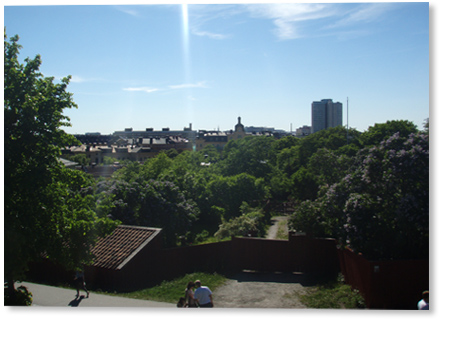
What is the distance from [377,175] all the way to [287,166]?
20175 millimetres

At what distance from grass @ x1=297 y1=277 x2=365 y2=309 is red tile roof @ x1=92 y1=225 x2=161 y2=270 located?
383cm

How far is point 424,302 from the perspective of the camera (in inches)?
261

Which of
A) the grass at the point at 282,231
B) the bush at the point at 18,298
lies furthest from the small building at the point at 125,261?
the grass at the point at 282,231

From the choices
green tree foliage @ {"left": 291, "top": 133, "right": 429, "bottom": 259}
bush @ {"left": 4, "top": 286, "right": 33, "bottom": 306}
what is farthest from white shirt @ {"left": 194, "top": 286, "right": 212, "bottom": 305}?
green tree foliage @ {"left": 291, "top": 133, "right": 429, "bottom": 259}

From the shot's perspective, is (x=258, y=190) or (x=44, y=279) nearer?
(x=44, y=279)

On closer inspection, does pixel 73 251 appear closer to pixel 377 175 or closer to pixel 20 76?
pixel 20 76

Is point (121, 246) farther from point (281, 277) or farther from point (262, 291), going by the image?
point (281, 277)

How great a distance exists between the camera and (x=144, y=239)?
360 inches

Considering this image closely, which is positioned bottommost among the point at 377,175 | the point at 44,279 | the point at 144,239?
the point at 44,279

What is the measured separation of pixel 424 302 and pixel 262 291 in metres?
3.25

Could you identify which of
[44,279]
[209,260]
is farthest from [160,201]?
[44,279]

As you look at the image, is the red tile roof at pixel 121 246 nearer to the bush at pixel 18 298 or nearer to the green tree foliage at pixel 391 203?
the bush at pixel 18 298

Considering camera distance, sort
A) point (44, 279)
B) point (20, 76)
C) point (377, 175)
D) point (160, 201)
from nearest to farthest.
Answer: point (20, 76), point (377, 175), point (44, 279), point (160, 201)

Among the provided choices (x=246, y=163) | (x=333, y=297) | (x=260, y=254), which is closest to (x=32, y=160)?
(x=260, y=254)
